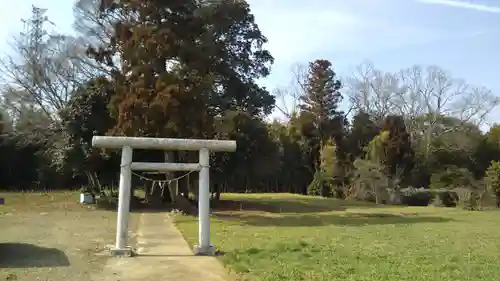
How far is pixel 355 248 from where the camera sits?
1222 centimetres

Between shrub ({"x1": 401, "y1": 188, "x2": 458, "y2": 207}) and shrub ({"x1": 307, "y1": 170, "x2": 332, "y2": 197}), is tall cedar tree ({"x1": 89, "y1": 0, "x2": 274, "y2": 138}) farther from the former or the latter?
shrub ({"x1": 307, "y1": 170, "x2": 332, "y2": 197})

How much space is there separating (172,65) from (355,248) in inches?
555

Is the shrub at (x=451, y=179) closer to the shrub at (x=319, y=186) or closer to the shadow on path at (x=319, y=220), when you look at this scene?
the shrub at (x=319, y=186)

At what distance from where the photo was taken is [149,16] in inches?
902

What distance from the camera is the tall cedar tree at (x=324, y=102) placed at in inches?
1818

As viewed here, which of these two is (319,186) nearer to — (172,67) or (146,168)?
(172,67)

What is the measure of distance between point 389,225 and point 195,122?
8075mm

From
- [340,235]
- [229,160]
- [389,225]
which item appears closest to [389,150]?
[229,160]

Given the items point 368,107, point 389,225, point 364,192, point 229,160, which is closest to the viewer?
point 389,225

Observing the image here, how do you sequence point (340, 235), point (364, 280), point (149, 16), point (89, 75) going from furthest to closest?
point (89, 75), point (149, 16), point (340, 235), point (364, 280)

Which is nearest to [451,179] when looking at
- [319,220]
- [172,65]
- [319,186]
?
[319,186]

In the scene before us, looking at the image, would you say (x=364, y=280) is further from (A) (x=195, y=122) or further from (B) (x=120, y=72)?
(B) (x=120, y=72)

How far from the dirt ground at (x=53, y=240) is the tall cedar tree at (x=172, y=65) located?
13.1 feet

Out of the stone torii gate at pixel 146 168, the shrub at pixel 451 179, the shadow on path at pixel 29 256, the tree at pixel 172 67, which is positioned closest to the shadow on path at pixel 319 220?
the tree at pixel 172 67
